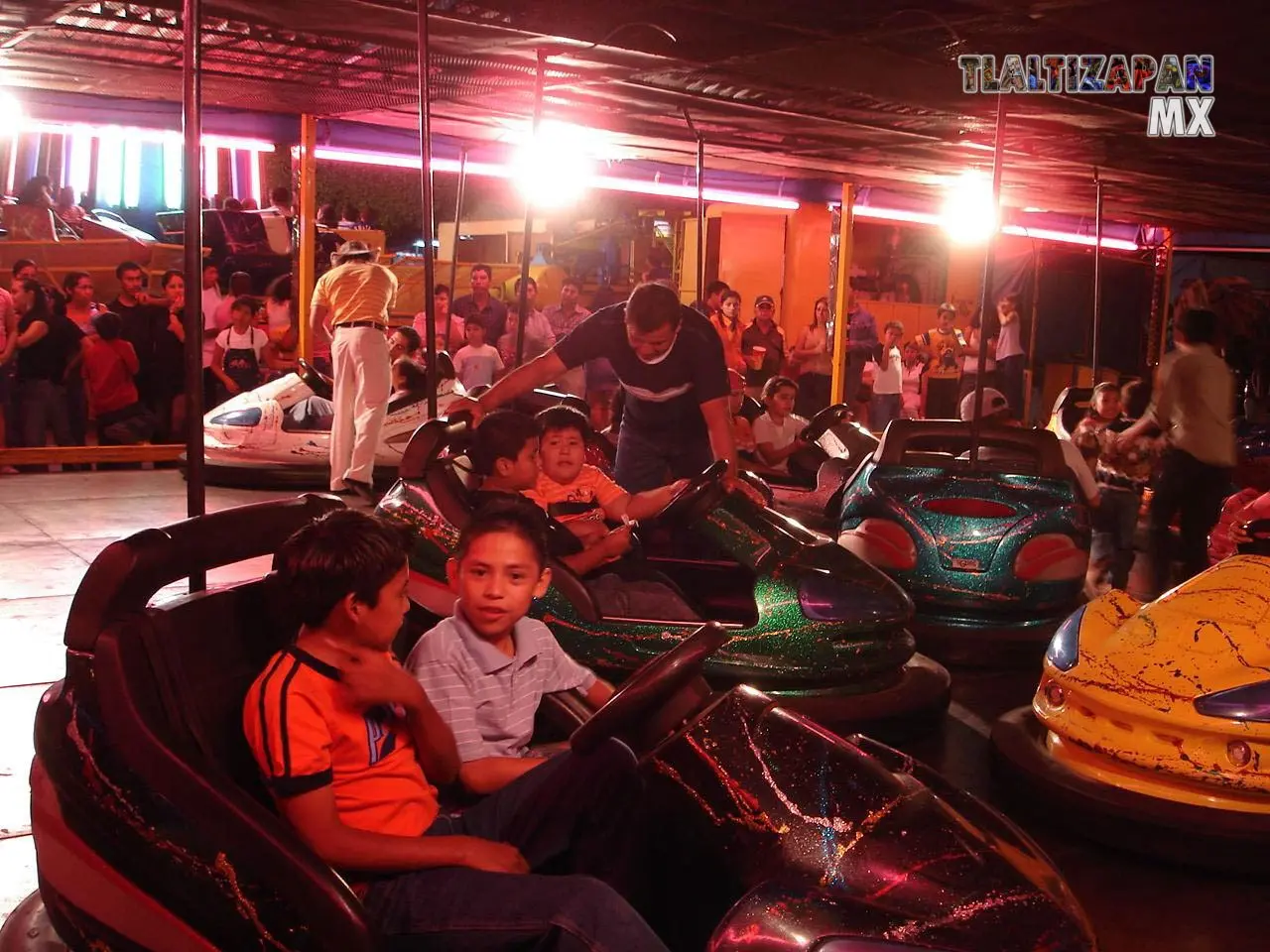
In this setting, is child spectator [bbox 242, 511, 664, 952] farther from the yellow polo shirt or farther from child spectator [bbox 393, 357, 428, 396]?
child spectator [bbox 393, 357, 428, 396]

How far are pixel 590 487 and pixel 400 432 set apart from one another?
3.40 meters

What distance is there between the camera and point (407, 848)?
134 cm

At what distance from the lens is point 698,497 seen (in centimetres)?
299

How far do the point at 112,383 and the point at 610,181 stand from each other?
3415mm

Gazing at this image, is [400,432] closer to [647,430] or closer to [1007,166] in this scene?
[647,430]

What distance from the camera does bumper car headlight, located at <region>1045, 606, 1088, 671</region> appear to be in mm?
2533

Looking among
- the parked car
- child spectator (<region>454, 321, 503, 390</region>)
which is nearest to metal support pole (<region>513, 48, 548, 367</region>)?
child spectator (<region>454, 321, 503, 390</region>)

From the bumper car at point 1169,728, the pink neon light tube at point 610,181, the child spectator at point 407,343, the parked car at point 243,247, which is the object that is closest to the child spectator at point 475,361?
the child spectator at point 407,343

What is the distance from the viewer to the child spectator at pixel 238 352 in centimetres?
747

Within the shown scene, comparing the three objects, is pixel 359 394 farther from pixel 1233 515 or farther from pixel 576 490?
pixel 1233 515

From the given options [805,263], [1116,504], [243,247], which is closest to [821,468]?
[1116,504]

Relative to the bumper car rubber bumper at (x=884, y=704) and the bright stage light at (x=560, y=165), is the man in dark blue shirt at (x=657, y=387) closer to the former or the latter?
the bumper car rubber bumper at (x=884, y=704)

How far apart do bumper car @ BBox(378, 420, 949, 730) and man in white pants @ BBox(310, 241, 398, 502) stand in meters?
2.91

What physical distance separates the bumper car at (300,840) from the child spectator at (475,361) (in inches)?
237
